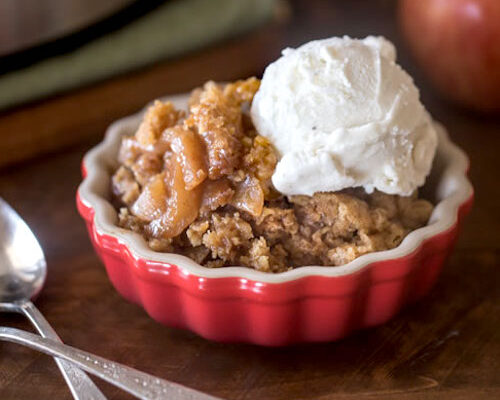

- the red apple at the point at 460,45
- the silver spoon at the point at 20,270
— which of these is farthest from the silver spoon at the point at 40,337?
the red apple at the point at 460,45

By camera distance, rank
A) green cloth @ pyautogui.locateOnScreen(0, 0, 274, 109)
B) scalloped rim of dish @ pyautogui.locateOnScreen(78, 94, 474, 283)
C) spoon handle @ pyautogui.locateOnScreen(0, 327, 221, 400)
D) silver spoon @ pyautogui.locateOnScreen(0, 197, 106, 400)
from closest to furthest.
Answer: spoon handle @ pyautogui.locateOnScreen(0, 327, 221, 400) → scalloped rim of dish @ pyautogui.locateOnScreen(78, 94, 474, 283) → silver spoon @ pyautogui.locateOnScreen(0, 197, 106, 400) → green cloth @ pyautogui.locateOnScreen(0, 0, 274, 109)

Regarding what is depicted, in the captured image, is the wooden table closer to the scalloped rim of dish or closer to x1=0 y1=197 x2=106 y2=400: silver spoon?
x1=0 y1=197 x2=106 y2=400: silver spoon

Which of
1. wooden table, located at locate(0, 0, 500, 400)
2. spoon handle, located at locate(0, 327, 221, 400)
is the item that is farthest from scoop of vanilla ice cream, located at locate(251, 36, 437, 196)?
spoon handle, located at locate(0, 327, 221, 400)

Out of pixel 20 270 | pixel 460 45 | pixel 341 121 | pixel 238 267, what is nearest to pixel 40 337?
pixel 20 270

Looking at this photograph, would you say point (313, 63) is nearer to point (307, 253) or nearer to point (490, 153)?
point (307, 253)

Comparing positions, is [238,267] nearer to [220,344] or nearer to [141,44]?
[220,344]

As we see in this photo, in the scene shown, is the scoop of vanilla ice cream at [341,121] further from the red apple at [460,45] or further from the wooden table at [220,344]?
the red apple at [460,45]

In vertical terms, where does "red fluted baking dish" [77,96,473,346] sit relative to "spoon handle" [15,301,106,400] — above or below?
above
